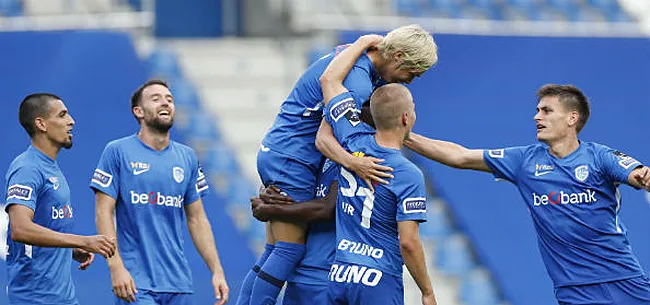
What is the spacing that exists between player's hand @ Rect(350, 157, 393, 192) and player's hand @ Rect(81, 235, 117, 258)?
1493mm

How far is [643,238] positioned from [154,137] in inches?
294

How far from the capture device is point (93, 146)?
12.3m

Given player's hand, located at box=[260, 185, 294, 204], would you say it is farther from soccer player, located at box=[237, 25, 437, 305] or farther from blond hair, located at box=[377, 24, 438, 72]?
blond hair, located at box=[377, 24, 438, 72]

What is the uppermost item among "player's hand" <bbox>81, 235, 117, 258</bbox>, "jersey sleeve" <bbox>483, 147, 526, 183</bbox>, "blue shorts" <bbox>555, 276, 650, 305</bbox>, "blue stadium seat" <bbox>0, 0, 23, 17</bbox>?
"blue stadium seat" <bbox>0, 0, 23, 17</bbox>

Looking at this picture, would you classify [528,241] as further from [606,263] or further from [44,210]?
[44,210]

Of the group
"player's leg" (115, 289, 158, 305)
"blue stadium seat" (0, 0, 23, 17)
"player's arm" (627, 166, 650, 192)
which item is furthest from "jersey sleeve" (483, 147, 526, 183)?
"blue stadium seat" (0, 0, 23, 17)

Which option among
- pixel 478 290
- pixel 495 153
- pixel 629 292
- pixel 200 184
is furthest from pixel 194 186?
pixel 478 290

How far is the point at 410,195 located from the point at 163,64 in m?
7.02

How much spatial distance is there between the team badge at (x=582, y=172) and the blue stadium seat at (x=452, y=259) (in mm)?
6118

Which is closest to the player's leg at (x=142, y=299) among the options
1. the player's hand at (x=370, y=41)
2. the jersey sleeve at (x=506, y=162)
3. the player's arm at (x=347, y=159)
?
the player's arm at (x=347, y=159)

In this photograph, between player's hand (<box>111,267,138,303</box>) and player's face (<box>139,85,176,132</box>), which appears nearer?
player's hand (<box>111,267,138,303</box>)

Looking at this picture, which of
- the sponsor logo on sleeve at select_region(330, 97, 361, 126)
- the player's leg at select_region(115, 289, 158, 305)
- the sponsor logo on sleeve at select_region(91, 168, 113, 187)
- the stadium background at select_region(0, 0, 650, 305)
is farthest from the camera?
the stadium background at select_region(0, 0, 650, 305)

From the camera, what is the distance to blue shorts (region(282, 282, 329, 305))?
7410 millimetres

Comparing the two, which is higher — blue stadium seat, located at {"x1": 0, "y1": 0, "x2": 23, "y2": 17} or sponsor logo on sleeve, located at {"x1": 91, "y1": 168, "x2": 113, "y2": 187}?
blue stadium seat, located at {"x1": 0, "y1": 0, "x2": 23, "y2": 17}
